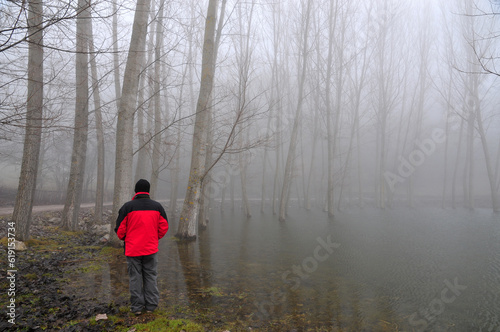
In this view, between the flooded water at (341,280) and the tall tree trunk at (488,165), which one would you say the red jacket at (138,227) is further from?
the tall tree trunk at (488,165)

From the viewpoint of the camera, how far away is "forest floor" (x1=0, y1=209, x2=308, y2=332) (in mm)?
3441

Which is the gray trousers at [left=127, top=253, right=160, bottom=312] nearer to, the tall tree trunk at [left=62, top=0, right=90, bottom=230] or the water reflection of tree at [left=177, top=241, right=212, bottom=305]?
the water reflection of tree at [left=177, top=241, right=212, bottom=305]

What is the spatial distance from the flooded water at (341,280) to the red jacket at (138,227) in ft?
3.72

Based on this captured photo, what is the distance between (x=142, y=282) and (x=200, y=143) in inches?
237

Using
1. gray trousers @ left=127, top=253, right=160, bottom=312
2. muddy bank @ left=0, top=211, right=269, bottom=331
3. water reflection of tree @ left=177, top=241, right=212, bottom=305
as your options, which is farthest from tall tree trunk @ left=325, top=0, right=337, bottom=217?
gray trousers @ left=127, top=253, right=160, bottom=312

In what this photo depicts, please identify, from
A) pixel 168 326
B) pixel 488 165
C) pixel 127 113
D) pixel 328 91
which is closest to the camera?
pixel 168 326

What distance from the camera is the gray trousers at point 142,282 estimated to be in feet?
A: 12.8

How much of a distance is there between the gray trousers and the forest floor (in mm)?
133

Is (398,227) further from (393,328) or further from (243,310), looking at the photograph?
(243,310)

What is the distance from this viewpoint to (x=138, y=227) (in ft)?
12.9

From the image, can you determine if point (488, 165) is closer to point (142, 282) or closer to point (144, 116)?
point (144, 116)

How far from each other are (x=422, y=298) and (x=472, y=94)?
2191cm

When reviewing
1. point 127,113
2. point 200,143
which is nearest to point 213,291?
point 127,113

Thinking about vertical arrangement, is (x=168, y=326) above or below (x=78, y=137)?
below
